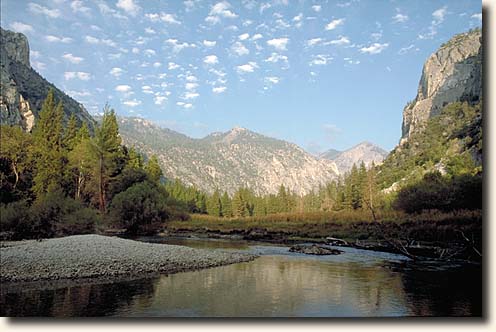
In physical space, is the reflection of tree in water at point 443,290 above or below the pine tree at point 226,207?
below

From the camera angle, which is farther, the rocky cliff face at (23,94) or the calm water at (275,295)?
the rocky cliff face at (23,94)

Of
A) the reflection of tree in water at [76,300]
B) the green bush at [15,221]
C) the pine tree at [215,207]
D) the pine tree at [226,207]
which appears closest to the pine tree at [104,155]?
the green bush at [15,221]

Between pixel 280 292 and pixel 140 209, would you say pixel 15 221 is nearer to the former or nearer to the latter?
pixel 280 292

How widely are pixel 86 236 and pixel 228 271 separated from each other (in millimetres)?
4719

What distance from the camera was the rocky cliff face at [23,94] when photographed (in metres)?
11.4

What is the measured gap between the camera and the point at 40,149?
9.10m

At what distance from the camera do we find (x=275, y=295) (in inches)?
256

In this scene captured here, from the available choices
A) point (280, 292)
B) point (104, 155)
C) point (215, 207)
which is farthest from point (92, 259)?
point (215, 207)

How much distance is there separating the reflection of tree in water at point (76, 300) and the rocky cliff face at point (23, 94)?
4.88 metres

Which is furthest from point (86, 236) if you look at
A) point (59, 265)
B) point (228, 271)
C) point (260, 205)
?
point (260, 205)

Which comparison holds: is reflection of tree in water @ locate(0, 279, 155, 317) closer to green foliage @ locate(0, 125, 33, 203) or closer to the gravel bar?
the gravel bar

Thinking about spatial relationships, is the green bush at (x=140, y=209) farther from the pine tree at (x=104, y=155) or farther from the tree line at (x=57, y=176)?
the pine tree at (x=104, y=155)

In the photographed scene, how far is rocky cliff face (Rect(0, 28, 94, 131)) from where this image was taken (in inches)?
450

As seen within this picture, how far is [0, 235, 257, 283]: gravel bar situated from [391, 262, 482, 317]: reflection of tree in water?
4897 millimetres
